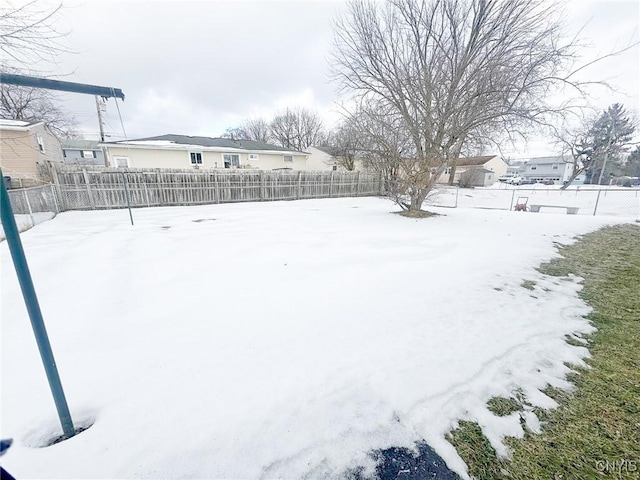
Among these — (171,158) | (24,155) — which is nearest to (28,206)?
(24,155)

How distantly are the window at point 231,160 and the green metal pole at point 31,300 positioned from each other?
2126 centimetres

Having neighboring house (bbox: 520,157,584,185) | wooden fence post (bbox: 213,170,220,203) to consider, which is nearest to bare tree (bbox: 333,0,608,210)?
wooden fence post (bbox: 213,170,220,203)

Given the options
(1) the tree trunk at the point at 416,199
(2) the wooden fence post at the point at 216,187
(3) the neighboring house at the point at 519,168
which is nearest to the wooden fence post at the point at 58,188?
(2) the wooden fence post at the point at 216,187

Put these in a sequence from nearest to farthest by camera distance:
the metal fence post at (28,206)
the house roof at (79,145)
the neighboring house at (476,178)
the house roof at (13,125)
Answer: the metal fence post at (28,206)
the house roof at (13,125)
the neighboring house at (476,178)
the house roof at (79,145)

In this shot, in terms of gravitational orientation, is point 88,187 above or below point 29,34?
below

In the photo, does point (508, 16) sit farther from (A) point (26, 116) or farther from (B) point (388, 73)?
(A) point (26, 116)

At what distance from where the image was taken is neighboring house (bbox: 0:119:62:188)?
10789mm

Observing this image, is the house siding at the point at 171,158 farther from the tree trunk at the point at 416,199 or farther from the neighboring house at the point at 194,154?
Result: the tree trunk at the point at 416,199

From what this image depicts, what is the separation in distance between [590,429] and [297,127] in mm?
45281

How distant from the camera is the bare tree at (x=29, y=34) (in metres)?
3.87

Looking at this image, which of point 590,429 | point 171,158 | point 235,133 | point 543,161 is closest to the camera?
point 590,429

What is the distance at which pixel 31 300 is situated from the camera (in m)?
1.43

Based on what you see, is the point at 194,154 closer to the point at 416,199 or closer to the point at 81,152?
the point at 416,199

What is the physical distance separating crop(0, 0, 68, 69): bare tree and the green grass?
23.5 ft
